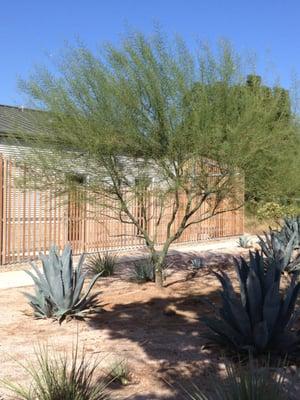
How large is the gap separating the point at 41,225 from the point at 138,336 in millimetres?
7208

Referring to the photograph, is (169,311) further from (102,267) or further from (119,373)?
(102,267)

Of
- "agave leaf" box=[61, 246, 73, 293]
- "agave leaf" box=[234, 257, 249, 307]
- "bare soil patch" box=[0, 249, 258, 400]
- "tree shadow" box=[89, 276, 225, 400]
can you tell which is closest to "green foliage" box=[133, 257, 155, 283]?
"bare soil patch" box=[0, 249, 258, 400]

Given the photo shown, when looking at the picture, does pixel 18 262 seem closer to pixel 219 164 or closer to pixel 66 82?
pixel 66 82

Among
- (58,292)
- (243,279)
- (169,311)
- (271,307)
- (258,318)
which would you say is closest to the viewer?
(271,307)

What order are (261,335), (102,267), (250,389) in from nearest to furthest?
(250,389), (261,335), (102,267)

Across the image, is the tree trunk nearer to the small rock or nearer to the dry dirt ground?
the dry dirt ground

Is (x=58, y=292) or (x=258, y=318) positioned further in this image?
(x=58, y=292)

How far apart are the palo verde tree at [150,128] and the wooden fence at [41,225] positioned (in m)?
0.80

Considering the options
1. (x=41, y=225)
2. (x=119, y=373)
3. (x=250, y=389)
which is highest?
(x=41, y=225)

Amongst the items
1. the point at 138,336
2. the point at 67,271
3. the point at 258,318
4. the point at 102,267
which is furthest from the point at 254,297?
the point at 102,267

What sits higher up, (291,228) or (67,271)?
(291,228)

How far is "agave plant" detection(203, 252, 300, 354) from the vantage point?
4.80 metres

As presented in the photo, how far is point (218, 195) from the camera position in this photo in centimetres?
846

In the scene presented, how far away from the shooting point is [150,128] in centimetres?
770
